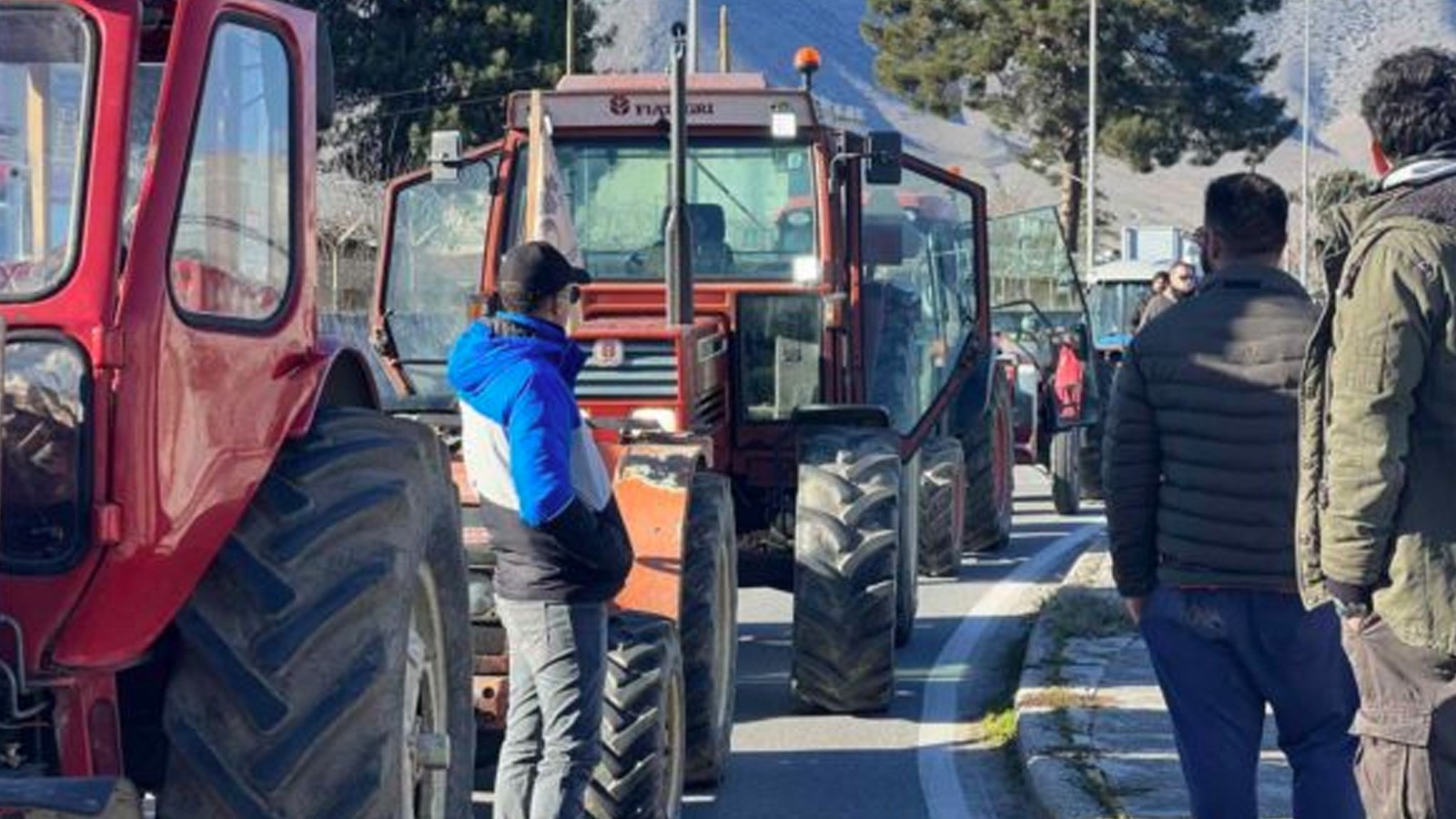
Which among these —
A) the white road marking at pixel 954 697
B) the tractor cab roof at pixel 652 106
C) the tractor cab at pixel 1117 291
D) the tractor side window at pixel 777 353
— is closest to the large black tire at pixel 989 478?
the white road marking at pixel 954 697

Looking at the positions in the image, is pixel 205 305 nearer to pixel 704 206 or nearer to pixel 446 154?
pixel 446 154

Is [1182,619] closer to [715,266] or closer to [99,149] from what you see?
[99,149]

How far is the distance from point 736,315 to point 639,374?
1.36 metres

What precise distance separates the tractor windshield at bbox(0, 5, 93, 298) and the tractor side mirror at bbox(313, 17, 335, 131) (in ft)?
3.04

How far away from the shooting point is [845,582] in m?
10.8

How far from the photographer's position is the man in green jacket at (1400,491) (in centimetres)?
530

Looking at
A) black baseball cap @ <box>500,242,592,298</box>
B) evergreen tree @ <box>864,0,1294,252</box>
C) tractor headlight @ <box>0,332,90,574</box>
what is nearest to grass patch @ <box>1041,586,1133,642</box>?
→ black baseball cap @ <box>500,242,592,298</box>

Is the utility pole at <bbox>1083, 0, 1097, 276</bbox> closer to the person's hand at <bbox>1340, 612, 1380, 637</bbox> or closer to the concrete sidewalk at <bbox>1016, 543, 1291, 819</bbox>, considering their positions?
the concrete sidewalk at <bbox>1016, 543, 1291, 819</bbox>

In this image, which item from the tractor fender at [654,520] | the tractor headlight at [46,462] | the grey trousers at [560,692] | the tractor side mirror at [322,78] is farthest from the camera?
the tractor fender at [654,520]

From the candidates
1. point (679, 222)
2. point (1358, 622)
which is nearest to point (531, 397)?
point (1358, 622)

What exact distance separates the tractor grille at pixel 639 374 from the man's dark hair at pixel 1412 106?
5351mm

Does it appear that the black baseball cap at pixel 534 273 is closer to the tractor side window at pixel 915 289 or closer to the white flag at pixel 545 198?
the white flag at pixel 545 198

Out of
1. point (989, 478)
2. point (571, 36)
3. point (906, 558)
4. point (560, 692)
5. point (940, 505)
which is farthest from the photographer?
point (571, 36)

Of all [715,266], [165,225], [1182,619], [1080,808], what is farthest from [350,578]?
[715,266]
